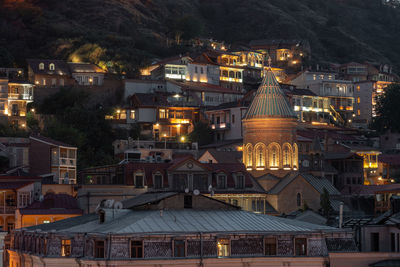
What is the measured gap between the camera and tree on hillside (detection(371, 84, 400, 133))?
494ft

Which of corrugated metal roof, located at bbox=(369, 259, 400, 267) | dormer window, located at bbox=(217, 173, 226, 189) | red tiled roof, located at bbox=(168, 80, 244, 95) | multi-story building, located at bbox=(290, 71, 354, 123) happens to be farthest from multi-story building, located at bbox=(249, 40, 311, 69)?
corrugated metal roof, located at bbox=(369, 259, 400, 267)

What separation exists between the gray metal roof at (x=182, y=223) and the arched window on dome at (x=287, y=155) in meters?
40.8

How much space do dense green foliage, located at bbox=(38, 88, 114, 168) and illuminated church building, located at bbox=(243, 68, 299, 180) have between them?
55.8 feet

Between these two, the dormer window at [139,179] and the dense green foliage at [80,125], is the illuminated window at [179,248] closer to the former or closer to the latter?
the dormer window at [139,179]

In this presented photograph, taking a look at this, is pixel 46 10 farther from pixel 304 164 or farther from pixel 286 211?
pixel 286 211

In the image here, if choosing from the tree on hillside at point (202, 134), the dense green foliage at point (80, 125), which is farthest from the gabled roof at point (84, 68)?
the tree on hillside at point (202, 134)

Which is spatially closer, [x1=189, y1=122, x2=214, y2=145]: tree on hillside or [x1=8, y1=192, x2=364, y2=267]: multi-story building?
[x1=8, y1=192, x2=364, y2=267]: multi-story building

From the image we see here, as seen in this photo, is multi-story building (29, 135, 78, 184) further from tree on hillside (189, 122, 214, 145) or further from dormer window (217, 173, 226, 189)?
tree on hillside (189, 122, 214, 145)

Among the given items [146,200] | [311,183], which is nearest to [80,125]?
[311,183]

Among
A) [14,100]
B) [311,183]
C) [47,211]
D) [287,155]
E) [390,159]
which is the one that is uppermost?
[14,100]

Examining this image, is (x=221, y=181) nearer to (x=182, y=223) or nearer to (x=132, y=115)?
(x=182, y=223)

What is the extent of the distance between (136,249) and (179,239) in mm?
2430

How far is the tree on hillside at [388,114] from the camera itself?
494 ft

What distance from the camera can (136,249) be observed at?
53594mm
